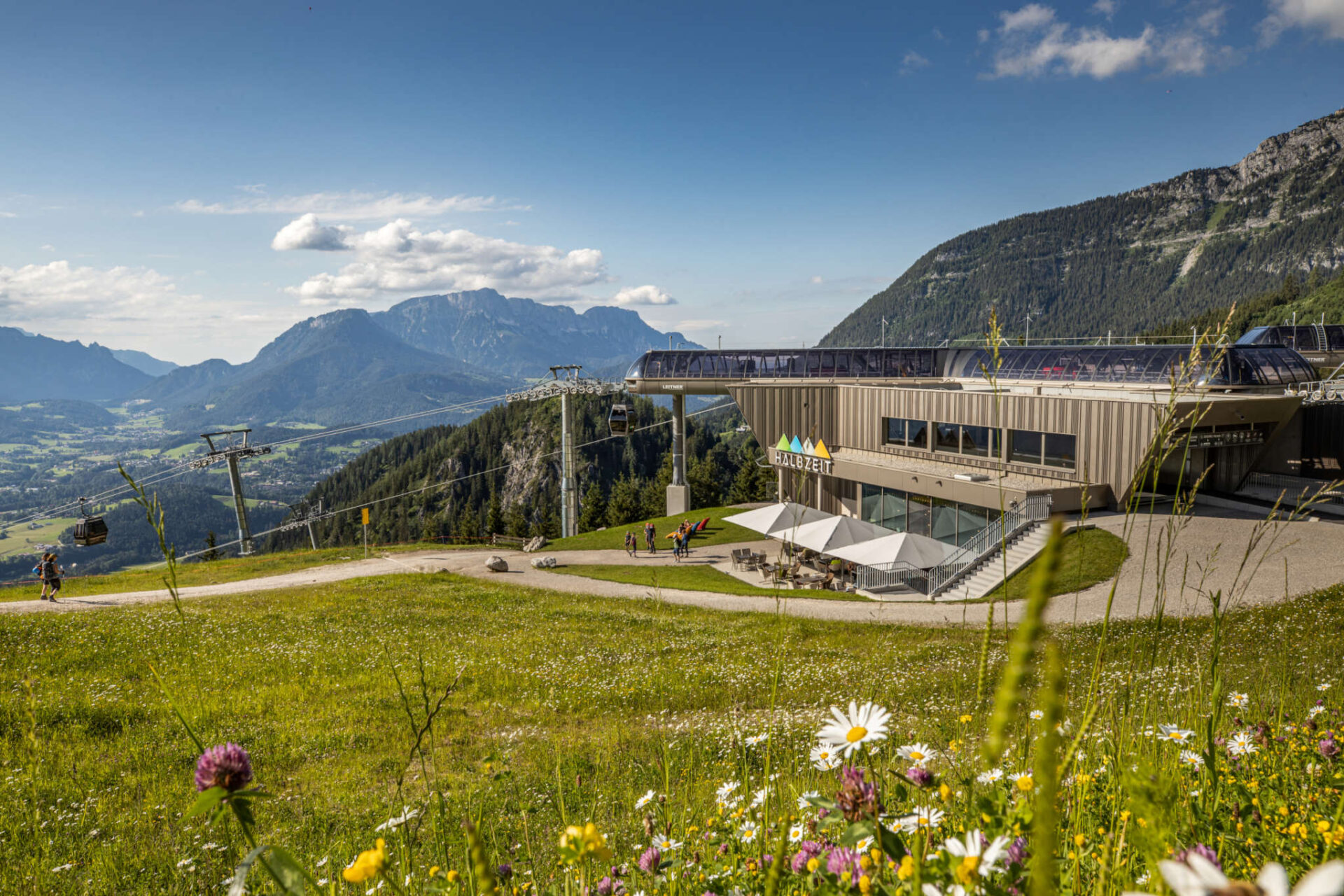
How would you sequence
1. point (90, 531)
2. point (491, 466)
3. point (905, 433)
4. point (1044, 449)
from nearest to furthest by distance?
point (1044, 449) < point (90, 531) < point (905, 433) < point (491, 466)

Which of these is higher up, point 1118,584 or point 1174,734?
point 1174,734

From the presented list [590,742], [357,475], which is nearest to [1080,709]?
[590,742]

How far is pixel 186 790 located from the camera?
6.43 m

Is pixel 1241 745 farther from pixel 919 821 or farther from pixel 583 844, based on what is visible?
pixel 583 844

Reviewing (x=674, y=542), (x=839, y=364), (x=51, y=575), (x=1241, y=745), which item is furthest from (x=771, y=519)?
(x=1241, y=745)

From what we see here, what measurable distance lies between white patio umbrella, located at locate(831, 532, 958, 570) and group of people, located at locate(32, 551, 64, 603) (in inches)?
1004

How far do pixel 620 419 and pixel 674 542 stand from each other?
25.4ft

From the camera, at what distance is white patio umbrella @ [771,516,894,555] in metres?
27.1

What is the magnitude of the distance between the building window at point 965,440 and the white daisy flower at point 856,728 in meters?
31.5

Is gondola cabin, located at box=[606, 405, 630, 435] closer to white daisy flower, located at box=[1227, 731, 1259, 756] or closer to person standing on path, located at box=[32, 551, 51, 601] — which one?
person standing on path, located at box=[32, 551, 51, 601]

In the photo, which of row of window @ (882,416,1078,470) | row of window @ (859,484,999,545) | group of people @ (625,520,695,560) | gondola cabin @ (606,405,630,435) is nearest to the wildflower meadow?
row of window @ (882,416,1078,470)

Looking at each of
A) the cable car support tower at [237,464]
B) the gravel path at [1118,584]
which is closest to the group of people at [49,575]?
the gravel path at [1118,584]

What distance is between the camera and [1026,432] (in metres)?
29.5

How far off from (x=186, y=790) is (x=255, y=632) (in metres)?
10.7
